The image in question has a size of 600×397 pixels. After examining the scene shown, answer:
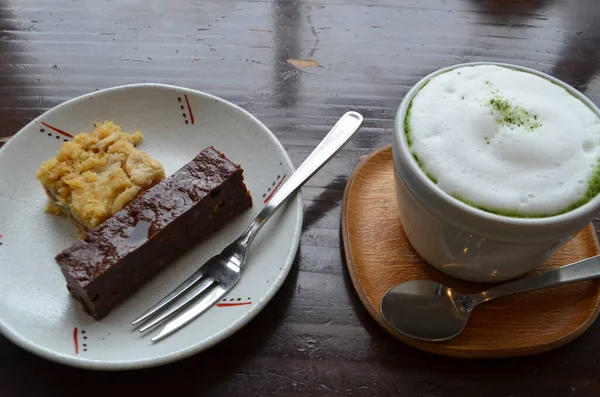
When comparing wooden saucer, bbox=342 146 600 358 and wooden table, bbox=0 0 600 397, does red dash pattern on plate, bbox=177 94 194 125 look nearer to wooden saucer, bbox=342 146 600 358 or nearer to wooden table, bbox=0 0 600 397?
wooden table, bbox=0 0 600 397

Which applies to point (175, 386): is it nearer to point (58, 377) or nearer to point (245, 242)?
point (58, 377)

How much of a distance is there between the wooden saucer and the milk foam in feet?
0.88

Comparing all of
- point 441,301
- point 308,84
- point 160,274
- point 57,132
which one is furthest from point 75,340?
point 308,84

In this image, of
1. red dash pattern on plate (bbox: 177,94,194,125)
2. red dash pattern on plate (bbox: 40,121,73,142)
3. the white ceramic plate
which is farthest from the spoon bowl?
red dash pattern on plate (bbox: 40,121,73,142)

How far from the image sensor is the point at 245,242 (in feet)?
3.82

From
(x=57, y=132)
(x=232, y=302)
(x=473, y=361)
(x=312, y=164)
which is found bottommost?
(x=473, y=361)

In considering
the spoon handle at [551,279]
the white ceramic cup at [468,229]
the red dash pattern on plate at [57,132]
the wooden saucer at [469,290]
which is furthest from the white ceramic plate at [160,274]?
the spoon handle at [551,279]

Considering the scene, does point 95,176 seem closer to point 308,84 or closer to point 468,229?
point 308,84

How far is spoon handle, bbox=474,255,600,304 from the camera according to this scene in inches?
41.6

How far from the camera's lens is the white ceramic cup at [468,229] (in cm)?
88

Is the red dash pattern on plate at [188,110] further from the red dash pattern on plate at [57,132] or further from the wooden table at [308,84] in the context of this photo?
the red dash pattern on plate at [57,132]

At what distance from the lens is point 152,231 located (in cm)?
109

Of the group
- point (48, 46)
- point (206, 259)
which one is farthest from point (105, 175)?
point (48, 46)

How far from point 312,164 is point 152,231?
414 mm
